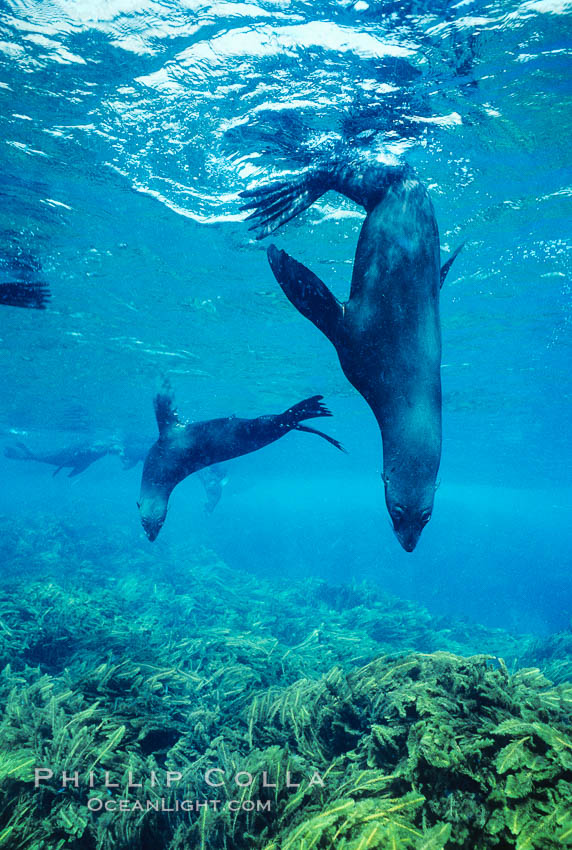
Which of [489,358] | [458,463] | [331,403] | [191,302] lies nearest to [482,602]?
[458,463]

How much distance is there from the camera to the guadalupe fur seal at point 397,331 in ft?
6.22

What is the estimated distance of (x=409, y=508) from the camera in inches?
74.3

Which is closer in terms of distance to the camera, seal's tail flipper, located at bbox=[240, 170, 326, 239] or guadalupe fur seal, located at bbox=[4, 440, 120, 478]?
seal's tail flipper, located at bbox=[240, 170, 326, 239]

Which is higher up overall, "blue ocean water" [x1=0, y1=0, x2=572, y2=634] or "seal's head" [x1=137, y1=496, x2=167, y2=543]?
"blue ocean water" [x1=0, y1=0, x2=572, y2=634]

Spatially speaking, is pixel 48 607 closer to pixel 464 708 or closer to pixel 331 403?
pixel 464 708

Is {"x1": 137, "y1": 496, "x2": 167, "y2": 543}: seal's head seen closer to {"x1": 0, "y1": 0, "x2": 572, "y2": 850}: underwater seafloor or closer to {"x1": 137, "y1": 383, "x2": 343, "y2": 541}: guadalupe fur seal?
{"x1": 137, "y1": 383, "x2": 343, "y2": 541}: guadalupe fur seal

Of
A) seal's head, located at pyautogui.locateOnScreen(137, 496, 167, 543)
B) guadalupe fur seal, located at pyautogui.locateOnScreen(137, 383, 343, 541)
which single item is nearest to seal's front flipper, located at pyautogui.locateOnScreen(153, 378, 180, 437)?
guadalupe fur seal, located at pyautogui.locateOnScreen(137, 383, 343, 541)

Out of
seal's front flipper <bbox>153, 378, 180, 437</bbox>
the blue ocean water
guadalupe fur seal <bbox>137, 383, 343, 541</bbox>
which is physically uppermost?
the blue ocean water

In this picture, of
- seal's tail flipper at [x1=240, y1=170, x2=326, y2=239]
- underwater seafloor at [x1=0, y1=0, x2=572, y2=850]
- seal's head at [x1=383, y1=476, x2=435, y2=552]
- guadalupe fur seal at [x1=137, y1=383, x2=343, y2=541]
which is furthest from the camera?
guadalupe fur seal at [x1=137, y1=383, x2=343, y2=541]

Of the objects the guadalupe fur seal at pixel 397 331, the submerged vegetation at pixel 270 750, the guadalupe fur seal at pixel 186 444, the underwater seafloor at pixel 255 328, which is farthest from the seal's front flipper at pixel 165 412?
the submerged vegetation at pixel 270 750

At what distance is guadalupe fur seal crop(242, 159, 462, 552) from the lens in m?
1.89

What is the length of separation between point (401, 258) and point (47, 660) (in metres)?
8.87

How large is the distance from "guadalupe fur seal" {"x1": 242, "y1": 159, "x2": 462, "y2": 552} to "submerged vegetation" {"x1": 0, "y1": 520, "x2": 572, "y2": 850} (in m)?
1.61

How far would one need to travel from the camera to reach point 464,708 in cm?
303
